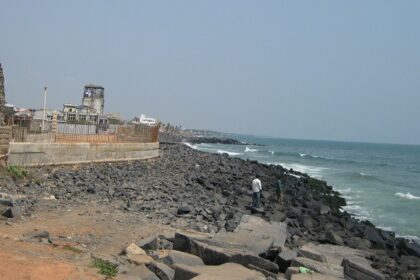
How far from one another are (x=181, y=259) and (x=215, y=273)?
2.79 ft

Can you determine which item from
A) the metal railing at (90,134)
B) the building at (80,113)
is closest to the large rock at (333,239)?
the metal railing at (90,134)

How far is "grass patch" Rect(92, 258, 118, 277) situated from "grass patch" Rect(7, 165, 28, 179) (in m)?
9.17

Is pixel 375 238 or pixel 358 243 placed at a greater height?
pixel 358 243

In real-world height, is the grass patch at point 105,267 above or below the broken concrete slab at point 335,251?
above

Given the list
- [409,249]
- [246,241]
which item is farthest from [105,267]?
[409,249]

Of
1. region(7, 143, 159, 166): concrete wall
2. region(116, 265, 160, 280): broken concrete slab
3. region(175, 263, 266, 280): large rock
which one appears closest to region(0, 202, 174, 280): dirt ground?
region(116, 265, 160, 280): broken concrete slab

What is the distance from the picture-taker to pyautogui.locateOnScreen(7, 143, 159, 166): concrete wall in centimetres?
1717

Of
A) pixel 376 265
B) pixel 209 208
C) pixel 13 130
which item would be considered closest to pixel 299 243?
pixel 376 265

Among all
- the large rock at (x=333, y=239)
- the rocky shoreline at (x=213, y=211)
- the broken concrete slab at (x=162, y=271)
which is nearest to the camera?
the broken concrete slab at (x=162, y=271)

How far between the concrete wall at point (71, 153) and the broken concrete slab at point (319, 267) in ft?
38.3

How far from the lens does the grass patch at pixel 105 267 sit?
6.94m

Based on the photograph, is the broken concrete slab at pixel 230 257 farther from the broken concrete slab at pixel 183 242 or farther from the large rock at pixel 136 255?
the large rock at pixel 136 255

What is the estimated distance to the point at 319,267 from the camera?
827cm

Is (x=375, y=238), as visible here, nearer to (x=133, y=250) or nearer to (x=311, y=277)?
(x=311, y=277)
